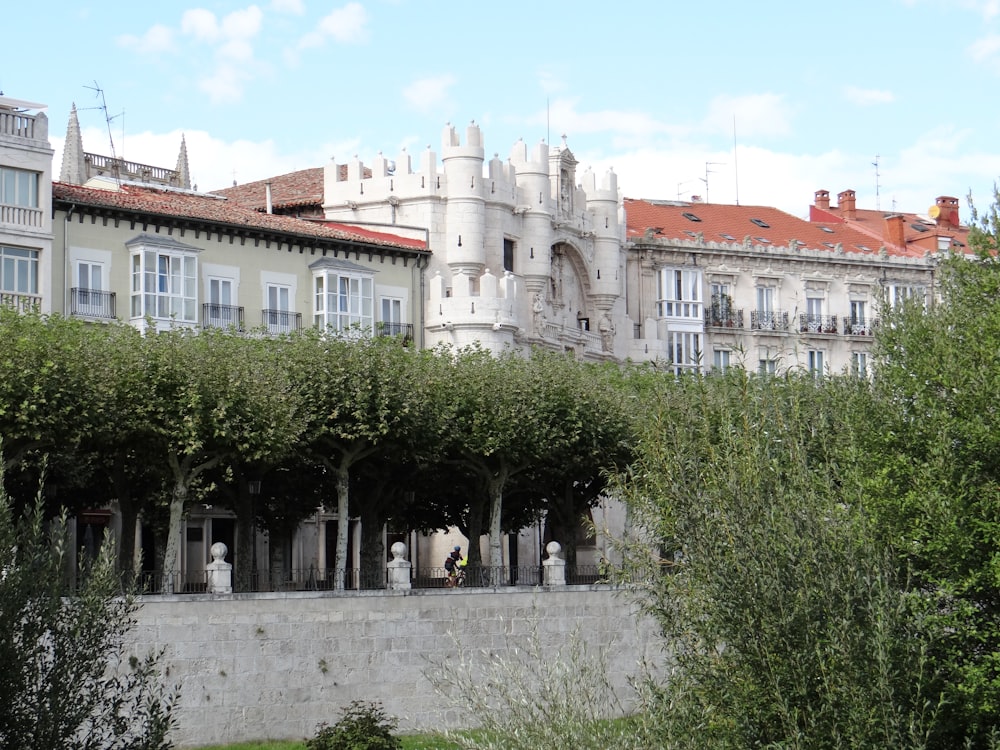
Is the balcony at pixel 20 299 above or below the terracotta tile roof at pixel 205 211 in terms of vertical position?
below

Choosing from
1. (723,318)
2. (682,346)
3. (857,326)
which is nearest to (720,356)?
(723,318)

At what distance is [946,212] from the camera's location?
9731cm

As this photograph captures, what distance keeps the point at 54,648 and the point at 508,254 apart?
47.7 metres

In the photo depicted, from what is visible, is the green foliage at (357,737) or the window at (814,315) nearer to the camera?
the green foliage at (357,737)

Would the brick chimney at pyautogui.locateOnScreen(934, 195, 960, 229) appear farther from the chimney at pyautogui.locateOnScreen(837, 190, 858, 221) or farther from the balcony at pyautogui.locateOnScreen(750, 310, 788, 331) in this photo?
the balcony at pyautogui.locateOnScreen(750, 310, 788, 331)

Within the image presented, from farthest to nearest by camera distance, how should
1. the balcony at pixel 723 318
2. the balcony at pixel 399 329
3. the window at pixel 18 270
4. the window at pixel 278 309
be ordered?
the balcony at pixel 723 318, the balcony at pixel 399 329, the window at pixel 278 309, the window at pixel 18 270

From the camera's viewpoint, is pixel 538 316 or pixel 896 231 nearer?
pixel 538 316

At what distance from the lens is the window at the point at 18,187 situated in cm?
5641

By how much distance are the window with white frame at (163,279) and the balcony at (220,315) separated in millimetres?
545

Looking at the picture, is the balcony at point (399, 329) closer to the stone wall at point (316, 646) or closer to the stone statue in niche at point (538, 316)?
the stone statue in niche at point (538, 316)

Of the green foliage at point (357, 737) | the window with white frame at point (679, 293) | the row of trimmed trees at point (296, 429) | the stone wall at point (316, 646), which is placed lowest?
the green foliage at point (357, 737)

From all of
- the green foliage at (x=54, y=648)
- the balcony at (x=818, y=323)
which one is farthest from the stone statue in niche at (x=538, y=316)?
the green foliage at (x=54, y=648)

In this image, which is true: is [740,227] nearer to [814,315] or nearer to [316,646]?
[814,315]

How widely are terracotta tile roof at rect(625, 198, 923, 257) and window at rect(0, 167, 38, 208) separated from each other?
34.6m
